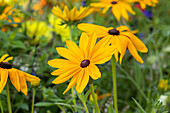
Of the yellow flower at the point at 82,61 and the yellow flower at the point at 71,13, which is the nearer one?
the yellow flower at the point at 82,61

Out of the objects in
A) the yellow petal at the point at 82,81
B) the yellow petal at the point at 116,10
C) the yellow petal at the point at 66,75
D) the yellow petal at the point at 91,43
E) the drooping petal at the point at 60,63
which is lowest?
the yellow petal at the point at 82,81

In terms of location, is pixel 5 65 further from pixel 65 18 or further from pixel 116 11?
pixel 116 11

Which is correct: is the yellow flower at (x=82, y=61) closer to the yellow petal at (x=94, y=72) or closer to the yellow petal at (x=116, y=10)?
the yellow petal at (x=94, y=72)

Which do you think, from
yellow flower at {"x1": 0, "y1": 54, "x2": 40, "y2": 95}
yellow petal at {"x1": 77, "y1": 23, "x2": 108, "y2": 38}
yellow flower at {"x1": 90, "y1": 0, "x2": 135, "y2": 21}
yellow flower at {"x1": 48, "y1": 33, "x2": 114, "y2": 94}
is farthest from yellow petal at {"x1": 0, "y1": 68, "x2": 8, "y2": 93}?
yellow flower at {"x1": 90, "y1": 0, "x2": 135, "y2": 21}

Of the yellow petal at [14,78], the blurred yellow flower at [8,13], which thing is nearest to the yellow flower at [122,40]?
the yellow petal at [14,78]

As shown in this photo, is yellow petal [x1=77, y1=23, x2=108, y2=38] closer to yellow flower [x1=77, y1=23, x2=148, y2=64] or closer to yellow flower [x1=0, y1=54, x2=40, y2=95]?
yellow flower [x1=77, y1=23, x2=148, y2=64]

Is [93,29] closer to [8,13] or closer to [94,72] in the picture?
[94,72]

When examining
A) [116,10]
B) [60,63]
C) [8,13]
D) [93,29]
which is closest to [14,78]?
[60,63]

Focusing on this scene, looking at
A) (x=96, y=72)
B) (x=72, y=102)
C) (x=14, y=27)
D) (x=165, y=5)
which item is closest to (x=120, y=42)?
(x=96, y=72)
